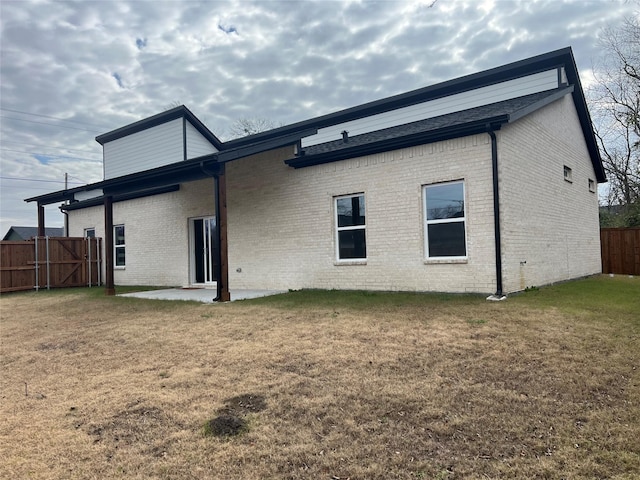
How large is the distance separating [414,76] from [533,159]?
30.9ft

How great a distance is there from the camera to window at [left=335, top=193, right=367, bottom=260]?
10703 mm

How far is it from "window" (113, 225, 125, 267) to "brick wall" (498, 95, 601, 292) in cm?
1448

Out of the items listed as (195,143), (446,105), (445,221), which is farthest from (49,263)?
(446,105)

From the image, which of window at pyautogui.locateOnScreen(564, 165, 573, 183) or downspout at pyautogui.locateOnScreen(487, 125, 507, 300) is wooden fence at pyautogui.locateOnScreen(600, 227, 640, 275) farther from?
downspout at pyautogui.locateOnScreen(487, 125, 507, 300)

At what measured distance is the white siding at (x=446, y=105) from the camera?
1159 cm

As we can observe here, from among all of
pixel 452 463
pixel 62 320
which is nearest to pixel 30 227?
pixel 62 320

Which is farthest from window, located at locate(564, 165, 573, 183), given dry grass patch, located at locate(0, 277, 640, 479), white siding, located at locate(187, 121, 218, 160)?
white siding, located at locate(187, 121, 218, 160)

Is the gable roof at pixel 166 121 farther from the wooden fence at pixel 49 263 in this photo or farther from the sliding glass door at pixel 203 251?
the sliding glass door at pixel 203 251

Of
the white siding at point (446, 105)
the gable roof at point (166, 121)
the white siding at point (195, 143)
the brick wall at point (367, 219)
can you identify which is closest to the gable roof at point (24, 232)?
the gable roof at point (166, 121)

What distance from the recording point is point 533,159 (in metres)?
10.2

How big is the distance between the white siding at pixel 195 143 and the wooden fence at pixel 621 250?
17591 millimetres

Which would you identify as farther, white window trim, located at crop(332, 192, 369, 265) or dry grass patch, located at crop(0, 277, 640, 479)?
A: white window trim, located at crop(332, 192, 369, 265)

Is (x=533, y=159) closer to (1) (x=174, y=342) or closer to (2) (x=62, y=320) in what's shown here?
(1) (x=174, y=342)

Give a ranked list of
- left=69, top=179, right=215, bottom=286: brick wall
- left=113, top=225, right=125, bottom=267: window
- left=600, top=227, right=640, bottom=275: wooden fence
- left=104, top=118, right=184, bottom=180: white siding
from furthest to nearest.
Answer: left=104, top=118, right=184, bottom=180: white siding
left=113, top=225, right=125, bottom=267: window
left=600, top=227, right=640, bottom=275: wooden fence
left=69, top=179, right=215, bottom=286: brick wall
